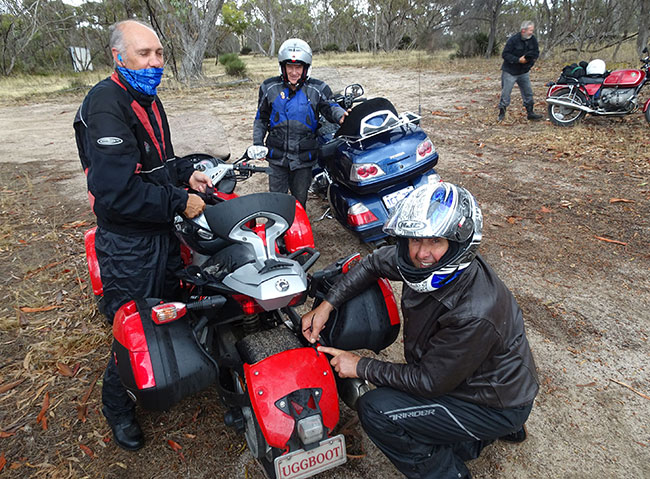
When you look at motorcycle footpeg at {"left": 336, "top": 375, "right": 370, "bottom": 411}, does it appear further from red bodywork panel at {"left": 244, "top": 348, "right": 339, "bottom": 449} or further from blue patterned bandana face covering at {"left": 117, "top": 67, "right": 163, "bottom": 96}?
blue patterned bandana face covering at {"left": 117, "top": 67, "right": 163, "bottom": 96}

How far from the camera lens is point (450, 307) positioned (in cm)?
181

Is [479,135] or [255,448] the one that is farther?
[479,135]

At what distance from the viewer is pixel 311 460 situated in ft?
6.36

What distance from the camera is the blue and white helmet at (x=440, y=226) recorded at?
1697mm

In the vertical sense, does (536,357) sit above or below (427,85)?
below

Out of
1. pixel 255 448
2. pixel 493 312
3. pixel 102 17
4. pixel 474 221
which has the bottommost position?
pixel 255 448

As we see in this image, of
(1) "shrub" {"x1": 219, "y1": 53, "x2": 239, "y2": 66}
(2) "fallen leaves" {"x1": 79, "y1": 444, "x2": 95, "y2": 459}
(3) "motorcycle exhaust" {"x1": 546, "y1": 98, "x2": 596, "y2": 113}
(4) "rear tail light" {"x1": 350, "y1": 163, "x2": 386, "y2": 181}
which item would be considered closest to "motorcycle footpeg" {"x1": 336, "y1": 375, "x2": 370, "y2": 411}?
(2) "fallen leaves" {"x1": 79, "y1": 444, "x2": 95, "y2": 459}

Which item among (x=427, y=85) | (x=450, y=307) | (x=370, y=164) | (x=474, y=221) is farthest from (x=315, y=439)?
(x=427, y=85)

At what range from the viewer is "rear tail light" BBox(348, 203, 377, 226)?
4.09 metres

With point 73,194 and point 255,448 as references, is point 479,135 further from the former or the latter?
point 255,448

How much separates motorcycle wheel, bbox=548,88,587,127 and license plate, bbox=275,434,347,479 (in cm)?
888

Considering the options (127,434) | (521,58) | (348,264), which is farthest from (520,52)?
(127,434)

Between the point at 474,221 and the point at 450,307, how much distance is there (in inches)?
14.4

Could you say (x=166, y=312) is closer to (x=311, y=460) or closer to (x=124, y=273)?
(x=124, y=273)
